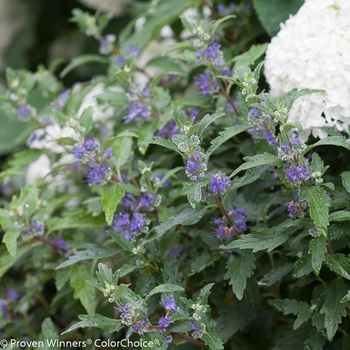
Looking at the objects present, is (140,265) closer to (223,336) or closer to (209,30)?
(223,336)

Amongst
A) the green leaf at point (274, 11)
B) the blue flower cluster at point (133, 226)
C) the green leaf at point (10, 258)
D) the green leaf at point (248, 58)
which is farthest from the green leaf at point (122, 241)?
the green leaf at point (274, 11)

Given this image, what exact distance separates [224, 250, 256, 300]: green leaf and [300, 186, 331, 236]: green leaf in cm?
13

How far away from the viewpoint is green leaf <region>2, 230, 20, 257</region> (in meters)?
0.82

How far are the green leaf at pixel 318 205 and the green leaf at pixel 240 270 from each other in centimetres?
13

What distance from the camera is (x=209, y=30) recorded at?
2.86 ft

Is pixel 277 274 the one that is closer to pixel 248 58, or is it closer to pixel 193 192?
pixel 193 192

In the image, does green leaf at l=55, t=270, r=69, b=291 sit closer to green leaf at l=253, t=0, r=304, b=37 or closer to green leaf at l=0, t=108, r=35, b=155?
green leaf at l=253, t=0, r=304, b=37

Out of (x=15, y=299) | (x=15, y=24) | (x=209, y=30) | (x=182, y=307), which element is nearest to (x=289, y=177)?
(x=182, y=307)

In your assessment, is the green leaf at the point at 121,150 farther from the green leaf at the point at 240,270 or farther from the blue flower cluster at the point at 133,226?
the green leaf at the point at 240,270

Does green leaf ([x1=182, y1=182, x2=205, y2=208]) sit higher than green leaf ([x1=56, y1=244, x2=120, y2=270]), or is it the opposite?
green leaf ([x1=182, y1=182, x2=205, y2=208])

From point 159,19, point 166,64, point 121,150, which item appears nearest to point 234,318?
point 121,150

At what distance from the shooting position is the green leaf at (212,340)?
67cm

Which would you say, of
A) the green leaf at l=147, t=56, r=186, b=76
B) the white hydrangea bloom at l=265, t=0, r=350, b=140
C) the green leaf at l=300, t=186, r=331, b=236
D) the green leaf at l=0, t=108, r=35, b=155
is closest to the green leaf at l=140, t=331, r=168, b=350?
the green leaf at l=300, t=186, r=331, b=236

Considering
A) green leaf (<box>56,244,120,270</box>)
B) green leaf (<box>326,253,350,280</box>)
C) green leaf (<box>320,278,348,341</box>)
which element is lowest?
green leaf (<box>320,278,348,341</box>)
